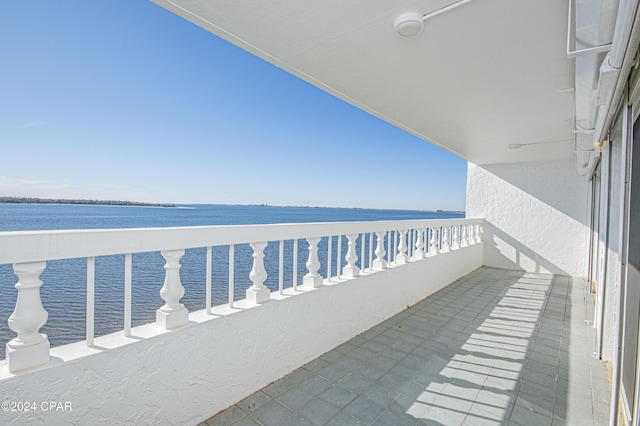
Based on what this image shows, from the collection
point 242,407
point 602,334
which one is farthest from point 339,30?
point 602,334

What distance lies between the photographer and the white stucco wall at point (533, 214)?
6.62 metres

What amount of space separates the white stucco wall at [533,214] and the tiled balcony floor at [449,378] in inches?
129

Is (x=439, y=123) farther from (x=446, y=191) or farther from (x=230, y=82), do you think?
(x=446, y=191)

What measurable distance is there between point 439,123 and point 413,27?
2703mm

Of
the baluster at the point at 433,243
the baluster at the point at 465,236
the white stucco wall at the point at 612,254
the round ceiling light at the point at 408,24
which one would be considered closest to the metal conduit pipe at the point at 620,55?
the white stucco wall at the point at 612,254

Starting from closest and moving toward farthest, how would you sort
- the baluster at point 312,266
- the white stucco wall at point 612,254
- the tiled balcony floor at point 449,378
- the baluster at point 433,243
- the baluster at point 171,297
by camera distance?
the baluster at point 171,297
the tiled balcony floor at point 449,378
the white stucco wall at point 612,254
the baluster at point 312,266
the baluster at point 433,243

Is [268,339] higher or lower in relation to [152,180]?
lower

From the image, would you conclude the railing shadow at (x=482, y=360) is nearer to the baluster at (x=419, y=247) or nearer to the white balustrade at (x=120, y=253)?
the baluster at (x=419, y=247)

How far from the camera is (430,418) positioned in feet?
6.48

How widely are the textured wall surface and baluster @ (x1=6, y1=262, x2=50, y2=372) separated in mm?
51

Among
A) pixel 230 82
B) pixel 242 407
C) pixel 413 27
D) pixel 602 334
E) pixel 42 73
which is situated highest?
pixel 230 82

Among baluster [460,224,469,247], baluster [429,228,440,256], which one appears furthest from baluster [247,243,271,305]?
baluster [460,224,469,247]

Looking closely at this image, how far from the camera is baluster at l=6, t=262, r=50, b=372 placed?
1.20 metres

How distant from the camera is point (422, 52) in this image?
235 centimetres
